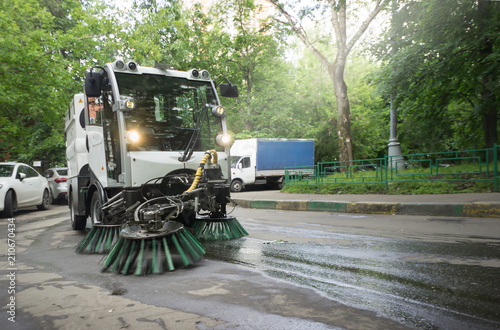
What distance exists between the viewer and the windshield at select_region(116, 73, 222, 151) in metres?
5.72

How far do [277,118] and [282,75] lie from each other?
4049 mm

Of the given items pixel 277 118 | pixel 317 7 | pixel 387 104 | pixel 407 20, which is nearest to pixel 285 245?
pixel 407 20

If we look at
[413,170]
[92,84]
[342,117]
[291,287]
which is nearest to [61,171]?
[342,117]

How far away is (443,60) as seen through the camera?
11.5 m

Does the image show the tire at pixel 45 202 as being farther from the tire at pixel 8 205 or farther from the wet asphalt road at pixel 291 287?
the wet asphalt road at pixel 291 287

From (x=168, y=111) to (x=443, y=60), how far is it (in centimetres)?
925

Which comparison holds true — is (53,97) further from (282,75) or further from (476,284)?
(282,75)

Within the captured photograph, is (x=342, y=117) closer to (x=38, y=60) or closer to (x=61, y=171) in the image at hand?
(x=38, y=60)

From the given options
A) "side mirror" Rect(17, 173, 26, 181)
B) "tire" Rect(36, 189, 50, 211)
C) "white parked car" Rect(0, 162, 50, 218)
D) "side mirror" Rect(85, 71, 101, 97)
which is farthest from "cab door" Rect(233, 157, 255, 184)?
"side mirror" Rect(85, 71, 101, 97)

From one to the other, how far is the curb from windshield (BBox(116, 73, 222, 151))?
5.01 m

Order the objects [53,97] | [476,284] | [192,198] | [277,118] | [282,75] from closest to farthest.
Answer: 1. [476,284]
2. [192,198]
3. [53,97]
4. [277,118]
5. [282,75]

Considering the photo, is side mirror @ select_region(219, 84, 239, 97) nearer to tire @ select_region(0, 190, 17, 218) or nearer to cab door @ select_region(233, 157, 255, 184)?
tire @ select_region(0, 190, 17, 218)

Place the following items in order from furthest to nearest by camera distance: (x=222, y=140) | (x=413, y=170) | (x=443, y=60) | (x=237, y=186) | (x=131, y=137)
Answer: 1. (x=237, y=186)
2. (x=443, y=60)
3. (x=413, y=170)
4. (x=222, y=140)
5. (x=131, y=137)

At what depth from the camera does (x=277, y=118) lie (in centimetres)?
2677
